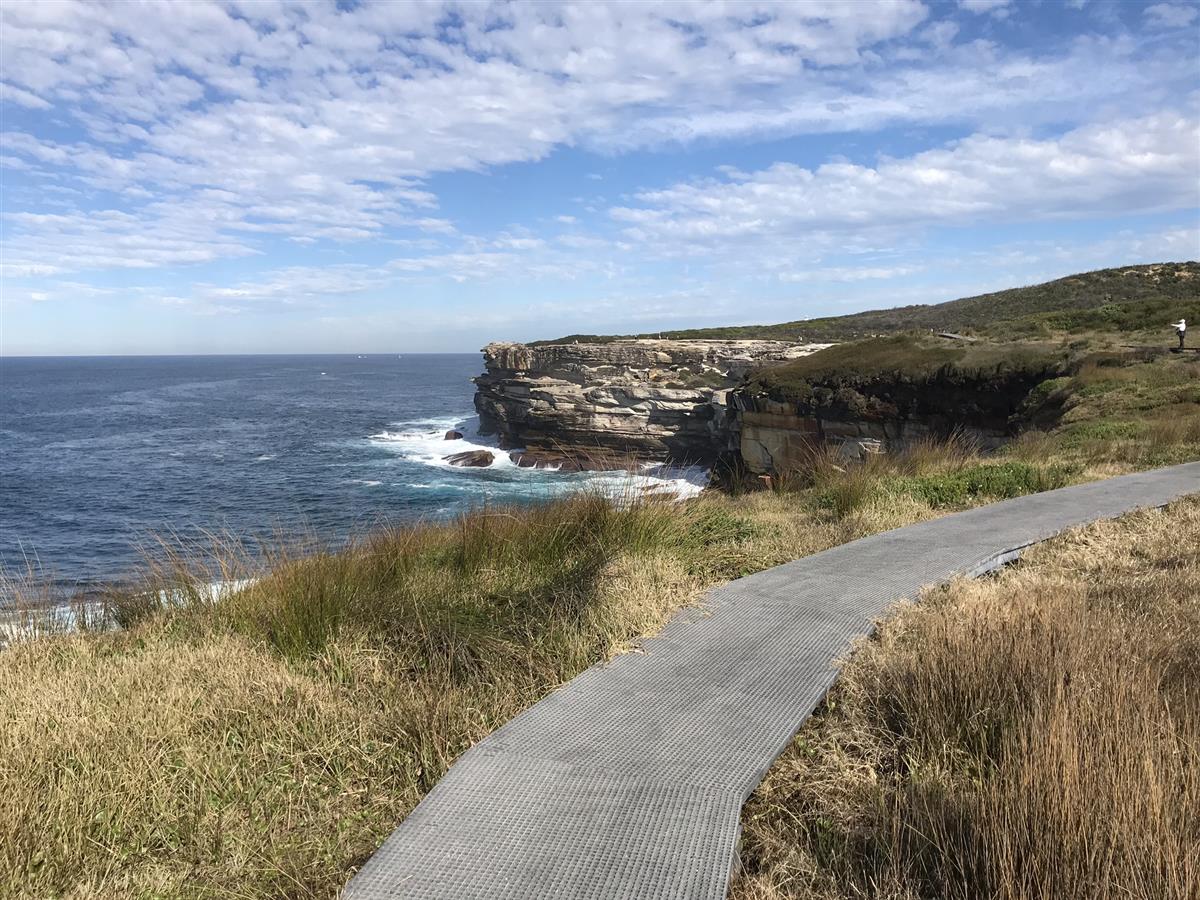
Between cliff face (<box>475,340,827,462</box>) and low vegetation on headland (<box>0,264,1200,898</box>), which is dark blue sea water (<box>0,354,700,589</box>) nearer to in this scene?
low vegetation on headland (<box>0,264,1200,898</box>)

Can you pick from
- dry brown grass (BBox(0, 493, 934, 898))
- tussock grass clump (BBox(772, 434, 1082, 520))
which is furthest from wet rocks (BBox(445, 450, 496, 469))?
dry brown grass (BBox(0, 493, 934, 898))

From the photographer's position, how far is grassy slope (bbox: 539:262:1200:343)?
31.6m

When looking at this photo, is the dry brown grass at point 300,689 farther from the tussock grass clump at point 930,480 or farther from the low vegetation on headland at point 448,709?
the tussock grass clump at point 930,480

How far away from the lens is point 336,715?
11.8ft

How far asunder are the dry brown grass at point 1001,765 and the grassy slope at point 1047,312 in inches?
1119

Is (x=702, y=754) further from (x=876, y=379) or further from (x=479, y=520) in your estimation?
(x=876, y=379)

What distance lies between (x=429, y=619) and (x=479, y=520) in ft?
6.01

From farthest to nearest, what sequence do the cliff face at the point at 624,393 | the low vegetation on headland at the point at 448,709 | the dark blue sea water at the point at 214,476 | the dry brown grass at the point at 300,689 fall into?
the cliff face at the point at 624,393
the dark blue sea water at the point at 214,476
the dry brown grass at the point at 300,689
the low vegetation on headland at the point at 448,709

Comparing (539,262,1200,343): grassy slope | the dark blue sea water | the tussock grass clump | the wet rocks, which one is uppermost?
(539,262,1200,343): grassy slope

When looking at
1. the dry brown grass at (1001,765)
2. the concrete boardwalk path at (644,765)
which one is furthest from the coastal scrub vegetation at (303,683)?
the dry brown grass at (1001,765)

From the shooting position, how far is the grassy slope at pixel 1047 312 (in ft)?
104

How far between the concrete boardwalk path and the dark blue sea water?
2.89 metres

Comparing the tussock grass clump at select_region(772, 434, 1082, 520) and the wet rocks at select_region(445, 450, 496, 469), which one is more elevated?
the tussock grass clump at select_region(772, 434, 1082, 520)

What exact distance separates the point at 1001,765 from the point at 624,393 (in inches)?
1577
